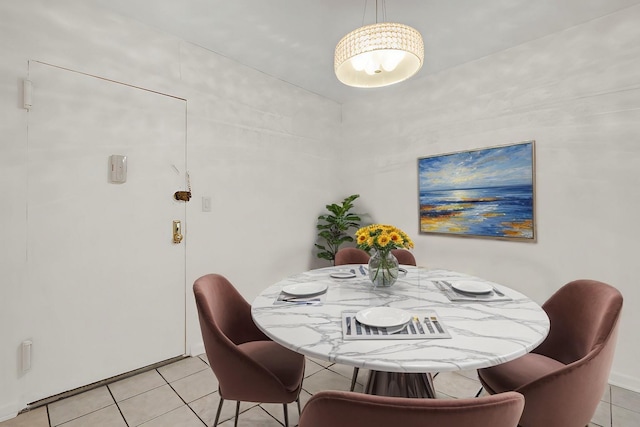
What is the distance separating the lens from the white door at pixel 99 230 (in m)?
1.91

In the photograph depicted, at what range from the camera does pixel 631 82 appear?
2.09m

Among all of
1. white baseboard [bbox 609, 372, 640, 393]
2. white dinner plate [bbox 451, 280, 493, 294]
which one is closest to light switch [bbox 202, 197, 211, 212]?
white dinner plate [bbox 451, 280, 493, 294]

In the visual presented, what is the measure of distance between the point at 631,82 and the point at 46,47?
12.7 ft

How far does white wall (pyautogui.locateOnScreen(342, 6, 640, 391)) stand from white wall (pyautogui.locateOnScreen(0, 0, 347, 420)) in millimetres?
1350

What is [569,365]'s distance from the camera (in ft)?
3.49

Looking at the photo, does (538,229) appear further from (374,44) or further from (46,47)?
(46,47)

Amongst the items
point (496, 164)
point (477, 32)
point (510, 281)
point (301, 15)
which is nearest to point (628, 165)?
point (496, 164)

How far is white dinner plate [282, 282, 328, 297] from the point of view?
1.54 metres

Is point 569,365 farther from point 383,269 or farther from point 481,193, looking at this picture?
point 481,193

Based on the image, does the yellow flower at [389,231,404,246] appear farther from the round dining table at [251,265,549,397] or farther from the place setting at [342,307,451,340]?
the place setting at [342,307,451,340]

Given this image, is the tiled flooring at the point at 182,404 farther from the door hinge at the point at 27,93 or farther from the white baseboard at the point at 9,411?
the door hinge at the point at 27,93

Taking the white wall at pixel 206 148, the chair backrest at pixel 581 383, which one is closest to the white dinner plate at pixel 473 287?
the chair backrest at pixel 581 383

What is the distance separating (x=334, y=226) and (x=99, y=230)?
7.75 feet

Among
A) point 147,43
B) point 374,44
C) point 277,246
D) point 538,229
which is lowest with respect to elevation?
point 277,246
